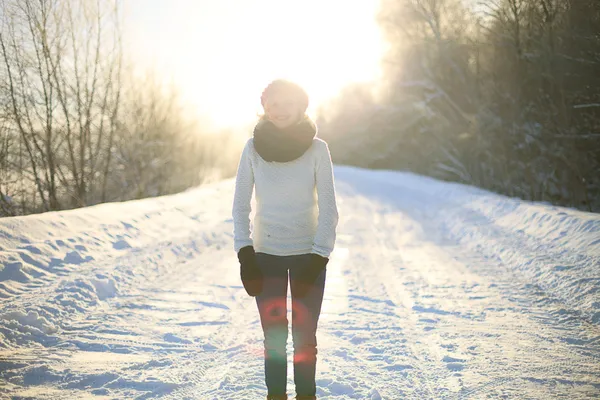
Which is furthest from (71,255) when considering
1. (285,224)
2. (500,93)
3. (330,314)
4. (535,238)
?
(500,93)

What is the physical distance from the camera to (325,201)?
2379 millimetres

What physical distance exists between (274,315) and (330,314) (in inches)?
102

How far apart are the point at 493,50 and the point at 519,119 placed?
12.1 feet

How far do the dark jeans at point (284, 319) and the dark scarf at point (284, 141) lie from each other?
562 mm

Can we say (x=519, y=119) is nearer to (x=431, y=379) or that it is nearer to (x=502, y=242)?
(x=502, y=242)

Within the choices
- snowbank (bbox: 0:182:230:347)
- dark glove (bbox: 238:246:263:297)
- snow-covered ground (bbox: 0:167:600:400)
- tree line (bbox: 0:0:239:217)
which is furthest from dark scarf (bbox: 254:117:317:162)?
tree line (bbox: 0:0:239:217)

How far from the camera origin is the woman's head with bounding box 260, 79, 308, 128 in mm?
2314

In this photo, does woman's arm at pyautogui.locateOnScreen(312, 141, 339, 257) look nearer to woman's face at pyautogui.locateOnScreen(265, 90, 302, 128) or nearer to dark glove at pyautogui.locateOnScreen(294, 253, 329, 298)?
dark glove at pyautogui.locateOnScreen(294, 253, 329, 298)

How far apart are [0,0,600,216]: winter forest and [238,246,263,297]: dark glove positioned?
901 centimetres

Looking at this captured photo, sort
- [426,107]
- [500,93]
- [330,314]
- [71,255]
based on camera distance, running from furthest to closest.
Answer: [426,107]
[500,93]
[71,255]
[330,314]

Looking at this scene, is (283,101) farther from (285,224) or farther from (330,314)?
(330,314)

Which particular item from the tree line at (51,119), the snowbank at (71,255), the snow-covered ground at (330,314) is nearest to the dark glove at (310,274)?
the snow-covered ground at (330,314)

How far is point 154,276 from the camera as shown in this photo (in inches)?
259

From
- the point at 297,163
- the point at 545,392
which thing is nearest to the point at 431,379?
the point at 545,392
